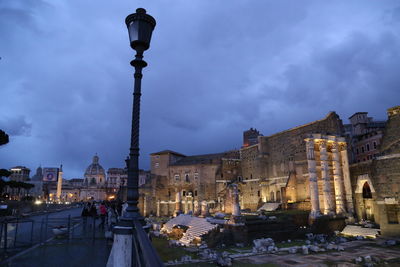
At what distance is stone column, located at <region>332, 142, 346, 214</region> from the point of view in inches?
921

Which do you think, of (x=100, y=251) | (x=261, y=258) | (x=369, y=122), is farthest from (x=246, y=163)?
(x=100, y=251)

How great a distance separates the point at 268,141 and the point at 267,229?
1932cm

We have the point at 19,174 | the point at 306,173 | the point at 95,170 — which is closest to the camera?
the point at 306,173

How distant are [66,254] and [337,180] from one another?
2354 centimetres

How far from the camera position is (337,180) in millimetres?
24188

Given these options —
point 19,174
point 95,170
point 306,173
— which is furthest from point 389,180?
point 95,170

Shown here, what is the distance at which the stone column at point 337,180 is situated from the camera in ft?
76.7

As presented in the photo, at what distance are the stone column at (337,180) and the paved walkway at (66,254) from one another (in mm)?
21196

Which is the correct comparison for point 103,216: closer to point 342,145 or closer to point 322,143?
point 322,143

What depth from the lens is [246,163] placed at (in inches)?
1623

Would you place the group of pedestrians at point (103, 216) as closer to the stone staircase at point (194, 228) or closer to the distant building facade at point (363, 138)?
the stone staircase at point (194, 228)

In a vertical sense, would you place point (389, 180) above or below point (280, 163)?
below

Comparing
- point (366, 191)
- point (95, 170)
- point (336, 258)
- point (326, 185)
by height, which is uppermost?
point (95, 170)

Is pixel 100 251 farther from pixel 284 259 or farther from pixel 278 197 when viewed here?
pixel 278 197
